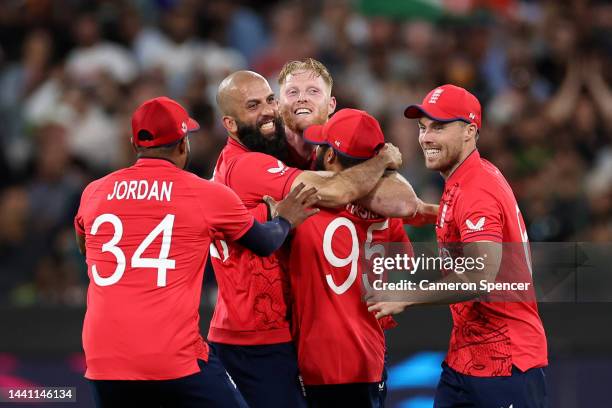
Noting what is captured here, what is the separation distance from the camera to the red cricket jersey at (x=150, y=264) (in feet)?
17.9

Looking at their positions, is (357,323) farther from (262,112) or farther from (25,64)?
(25,64)

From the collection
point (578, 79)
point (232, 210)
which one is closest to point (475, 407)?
point (232, 210)

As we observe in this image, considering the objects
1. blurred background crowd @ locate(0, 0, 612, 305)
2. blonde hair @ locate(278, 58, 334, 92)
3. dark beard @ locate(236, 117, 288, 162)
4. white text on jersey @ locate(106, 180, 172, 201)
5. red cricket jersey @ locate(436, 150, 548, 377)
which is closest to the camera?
white text on jersey @ locate(106, 180, 172, 201)

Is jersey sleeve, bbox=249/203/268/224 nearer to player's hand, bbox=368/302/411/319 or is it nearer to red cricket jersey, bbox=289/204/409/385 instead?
red cricket jersey, bbox=289/204/409/385

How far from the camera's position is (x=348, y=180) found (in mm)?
5871

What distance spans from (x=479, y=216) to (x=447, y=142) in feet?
1.80

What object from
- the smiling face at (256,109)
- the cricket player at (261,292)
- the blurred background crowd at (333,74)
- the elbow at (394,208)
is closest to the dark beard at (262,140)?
the smiling face at (256,109)

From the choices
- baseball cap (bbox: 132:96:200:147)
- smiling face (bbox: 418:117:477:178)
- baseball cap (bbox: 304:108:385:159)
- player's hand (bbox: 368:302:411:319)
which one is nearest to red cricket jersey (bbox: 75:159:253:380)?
baseball cap (bbox: 132:96:200:147)

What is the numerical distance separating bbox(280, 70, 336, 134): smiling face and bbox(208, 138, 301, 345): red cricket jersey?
1.54 ft

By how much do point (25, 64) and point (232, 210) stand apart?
6.98m

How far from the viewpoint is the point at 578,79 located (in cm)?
1201

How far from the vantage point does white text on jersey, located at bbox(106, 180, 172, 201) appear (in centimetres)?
557

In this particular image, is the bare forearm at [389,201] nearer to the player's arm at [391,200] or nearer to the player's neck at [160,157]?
the player's arm at [391,200]

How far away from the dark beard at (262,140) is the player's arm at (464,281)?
45.3 inches
